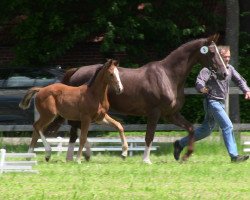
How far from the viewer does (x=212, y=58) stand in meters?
14.2

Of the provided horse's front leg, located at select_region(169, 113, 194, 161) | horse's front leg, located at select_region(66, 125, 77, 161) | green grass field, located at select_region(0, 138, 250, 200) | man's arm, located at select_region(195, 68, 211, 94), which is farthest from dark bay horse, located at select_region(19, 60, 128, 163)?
man's arm, located at select_region(195, 68, 211, 94)

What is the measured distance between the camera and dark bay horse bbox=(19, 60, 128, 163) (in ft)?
47.0

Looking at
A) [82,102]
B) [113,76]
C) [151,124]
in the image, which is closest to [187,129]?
[151,124]

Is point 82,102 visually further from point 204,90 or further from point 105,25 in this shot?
point 105,25

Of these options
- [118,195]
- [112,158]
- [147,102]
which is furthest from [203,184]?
[112,158]

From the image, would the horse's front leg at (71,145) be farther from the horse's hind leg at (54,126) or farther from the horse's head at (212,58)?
the horse's head at (212,58)

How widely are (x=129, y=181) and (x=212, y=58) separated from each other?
359 cm

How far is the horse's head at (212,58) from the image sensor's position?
14039 millimetres

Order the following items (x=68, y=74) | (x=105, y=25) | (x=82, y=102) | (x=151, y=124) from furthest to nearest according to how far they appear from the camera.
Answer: (x=105, y=25) < (x=68, y=74) < (x=151, y=124) < (x=82, y=102)

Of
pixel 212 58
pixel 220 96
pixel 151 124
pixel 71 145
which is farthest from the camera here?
pixel 71 145

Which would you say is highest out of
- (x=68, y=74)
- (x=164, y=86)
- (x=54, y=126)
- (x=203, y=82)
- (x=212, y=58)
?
(x=212, y=58)

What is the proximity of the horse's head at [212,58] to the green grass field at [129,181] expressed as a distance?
1.43 metres

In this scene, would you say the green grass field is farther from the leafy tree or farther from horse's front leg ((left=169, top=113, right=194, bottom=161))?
the leafy tree

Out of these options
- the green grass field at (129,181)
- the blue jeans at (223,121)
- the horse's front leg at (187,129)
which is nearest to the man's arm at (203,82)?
the blue jeans at (223,121)
